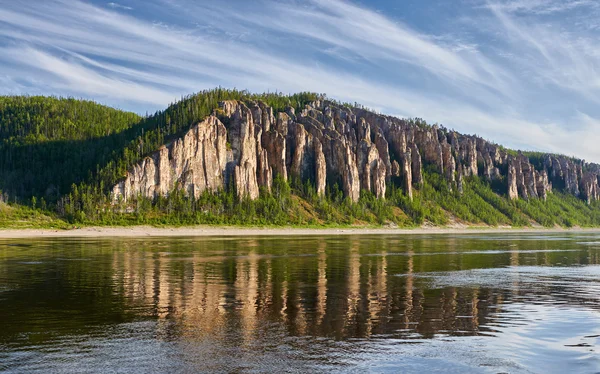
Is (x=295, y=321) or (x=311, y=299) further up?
(x=295, y=321)

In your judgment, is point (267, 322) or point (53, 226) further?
point (53, 226)

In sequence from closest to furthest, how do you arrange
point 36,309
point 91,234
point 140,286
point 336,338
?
point 336,338 → point 36,309 → point 140,286 → point 91,234

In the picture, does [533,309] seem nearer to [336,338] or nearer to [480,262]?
[336,338]

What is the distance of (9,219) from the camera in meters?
152

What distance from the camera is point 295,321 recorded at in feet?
80.0

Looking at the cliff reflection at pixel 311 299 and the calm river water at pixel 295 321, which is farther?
the cliff reflection at pixel 311 299

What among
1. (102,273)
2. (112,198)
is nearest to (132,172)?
(112,198)

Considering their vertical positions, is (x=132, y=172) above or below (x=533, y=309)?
above

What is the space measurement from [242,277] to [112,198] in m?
154

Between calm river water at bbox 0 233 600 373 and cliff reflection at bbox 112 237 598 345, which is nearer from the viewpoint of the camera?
calm river water at bbox 0 233 600 373

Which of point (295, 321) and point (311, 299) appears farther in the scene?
point (311, 299)

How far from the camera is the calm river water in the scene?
57.8ft

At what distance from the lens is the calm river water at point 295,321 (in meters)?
17.6

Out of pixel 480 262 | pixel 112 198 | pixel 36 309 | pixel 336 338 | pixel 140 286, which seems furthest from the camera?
pixel 112 198
